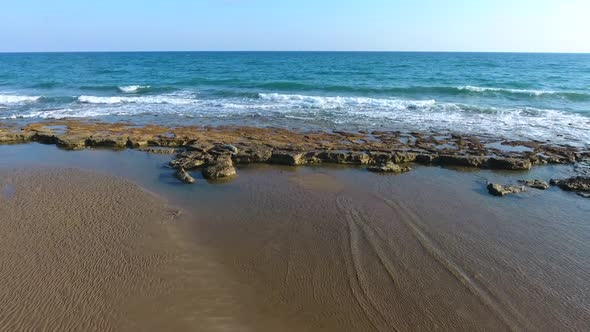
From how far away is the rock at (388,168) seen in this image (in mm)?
11320

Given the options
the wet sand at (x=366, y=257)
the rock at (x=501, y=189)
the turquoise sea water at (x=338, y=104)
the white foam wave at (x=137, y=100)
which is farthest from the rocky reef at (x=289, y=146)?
the white foam wave at (x=137, y=100)

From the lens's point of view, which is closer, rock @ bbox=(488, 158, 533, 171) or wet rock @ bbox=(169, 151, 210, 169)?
wet rock @ bbox=(169, 151, 210, 169)

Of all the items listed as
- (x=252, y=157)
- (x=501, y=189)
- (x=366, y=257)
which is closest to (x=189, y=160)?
(x=252, y=157)

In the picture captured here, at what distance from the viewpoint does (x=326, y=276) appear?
20.2ft

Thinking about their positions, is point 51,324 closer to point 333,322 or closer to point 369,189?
point 333,322

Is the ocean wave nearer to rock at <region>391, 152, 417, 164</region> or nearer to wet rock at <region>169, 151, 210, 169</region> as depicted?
rock at <region>391, 152, 417, 164</region>

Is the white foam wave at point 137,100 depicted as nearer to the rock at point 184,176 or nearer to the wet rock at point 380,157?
the rock at point 184,176

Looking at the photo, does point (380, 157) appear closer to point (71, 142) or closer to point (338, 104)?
point (71, 142)

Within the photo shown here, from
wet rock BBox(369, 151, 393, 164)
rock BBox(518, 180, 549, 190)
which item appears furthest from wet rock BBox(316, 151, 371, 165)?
rock BBox(518, 180, 549, 190)

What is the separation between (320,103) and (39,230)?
19721mm

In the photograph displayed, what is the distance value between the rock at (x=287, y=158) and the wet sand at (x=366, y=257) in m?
1.26

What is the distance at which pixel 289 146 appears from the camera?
13609mm

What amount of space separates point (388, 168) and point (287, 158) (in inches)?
134

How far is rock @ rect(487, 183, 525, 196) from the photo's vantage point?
9680 millimetres
